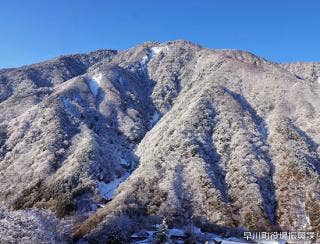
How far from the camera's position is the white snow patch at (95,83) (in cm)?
16460

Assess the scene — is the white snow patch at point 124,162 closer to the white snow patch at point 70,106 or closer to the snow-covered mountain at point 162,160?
the snow-covered mountain at point 162,160

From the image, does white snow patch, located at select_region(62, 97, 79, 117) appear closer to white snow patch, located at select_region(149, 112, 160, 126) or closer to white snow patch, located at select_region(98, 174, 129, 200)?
white snow patch, located at select_region(149, 112, 160, 126)

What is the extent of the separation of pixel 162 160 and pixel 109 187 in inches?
Answer: 567

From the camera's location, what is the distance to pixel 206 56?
200 metres

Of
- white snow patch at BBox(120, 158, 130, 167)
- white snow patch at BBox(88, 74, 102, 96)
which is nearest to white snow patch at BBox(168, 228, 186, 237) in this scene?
white snow patch at BBox(120, 158, 130, 167)

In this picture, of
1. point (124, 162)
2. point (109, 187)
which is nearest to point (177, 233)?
point (109, 187)

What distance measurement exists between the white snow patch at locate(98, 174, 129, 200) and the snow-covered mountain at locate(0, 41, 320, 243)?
33cm

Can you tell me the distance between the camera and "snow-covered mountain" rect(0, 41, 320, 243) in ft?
286

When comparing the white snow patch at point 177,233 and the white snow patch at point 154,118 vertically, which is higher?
the white snow patch at point 154,118

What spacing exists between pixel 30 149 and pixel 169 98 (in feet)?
205

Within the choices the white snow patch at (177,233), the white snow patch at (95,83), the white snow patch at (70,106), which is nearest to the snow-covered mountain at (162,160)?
the white snow patch at (70,106)

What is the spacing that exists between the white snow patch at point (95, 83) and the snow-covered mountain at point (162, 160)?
0.77 m

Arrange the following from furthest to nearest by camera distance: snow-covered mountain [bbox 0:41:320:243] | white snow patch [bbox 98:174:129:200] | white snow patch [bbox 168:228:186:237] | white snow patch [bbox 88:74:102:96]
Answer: white snow patch [bbox 88:74:102:96]
white snow patch [bbox 98:174:129:200]
snow-covered mountain [bbox 0:41:320:243]
white snow patch [bbox 168:228:186:237]

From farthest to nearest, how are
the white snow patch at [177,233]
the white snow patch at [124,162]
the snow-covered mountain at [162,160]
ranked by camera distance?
the white snow patch at [124,162], the snow-covered mountain at [162,160], the white snow patch at [177,233]
